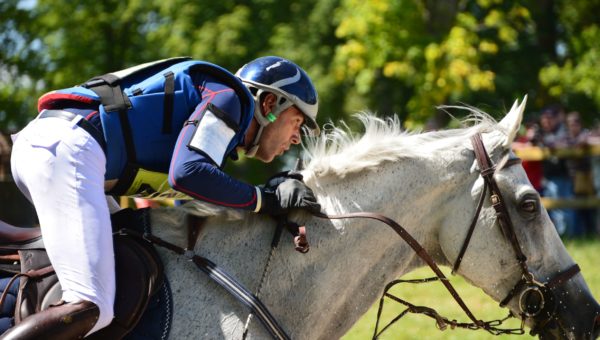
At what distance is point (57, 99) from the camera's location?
3559 mm

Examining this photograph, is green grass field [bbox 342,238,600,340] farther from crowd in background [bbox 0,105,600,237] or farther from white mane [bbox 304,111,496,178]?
white mane [bbox 304,111,496,178]

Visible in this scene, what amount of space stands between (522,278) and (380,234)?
0.74 m

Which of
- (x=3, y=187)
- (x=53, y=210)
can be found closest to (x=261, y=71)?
(x=53, y=210)

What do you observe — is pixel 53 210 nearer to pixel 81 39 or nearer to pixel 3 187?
pixel 3 187

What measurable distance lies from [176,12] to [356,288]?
22.4 m

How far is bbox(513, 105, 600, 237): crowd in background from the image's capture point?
13469 mm

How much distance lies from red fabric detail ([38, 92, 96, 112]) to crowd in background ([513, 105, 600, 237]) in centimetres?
1090

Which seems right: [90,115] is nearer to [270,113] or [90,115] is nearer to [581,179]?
[270,113]

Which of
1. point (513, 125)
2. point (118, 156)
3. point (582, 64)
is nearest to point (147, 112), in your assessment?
point (118, 156)

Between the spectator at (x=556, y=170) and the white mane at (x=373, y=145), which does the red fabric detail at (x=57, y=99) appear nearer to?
the white mane at (x=373, y=145)

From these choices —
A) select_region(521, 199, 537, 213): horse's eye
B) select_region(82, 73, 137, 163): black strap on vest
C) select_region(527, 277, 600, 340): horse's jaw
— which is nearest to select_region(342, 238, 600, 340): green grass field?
select_region(527, 277, 600, 340): horse's jaw

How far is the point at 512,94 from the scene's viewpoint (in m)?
24.6

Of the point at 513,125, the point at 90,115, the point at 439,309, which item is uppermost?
the point at 90,115

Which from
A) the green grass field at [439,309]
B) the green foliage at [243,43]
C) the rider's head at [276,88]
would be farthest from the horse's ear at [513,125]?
the green foliage at [243,43]
